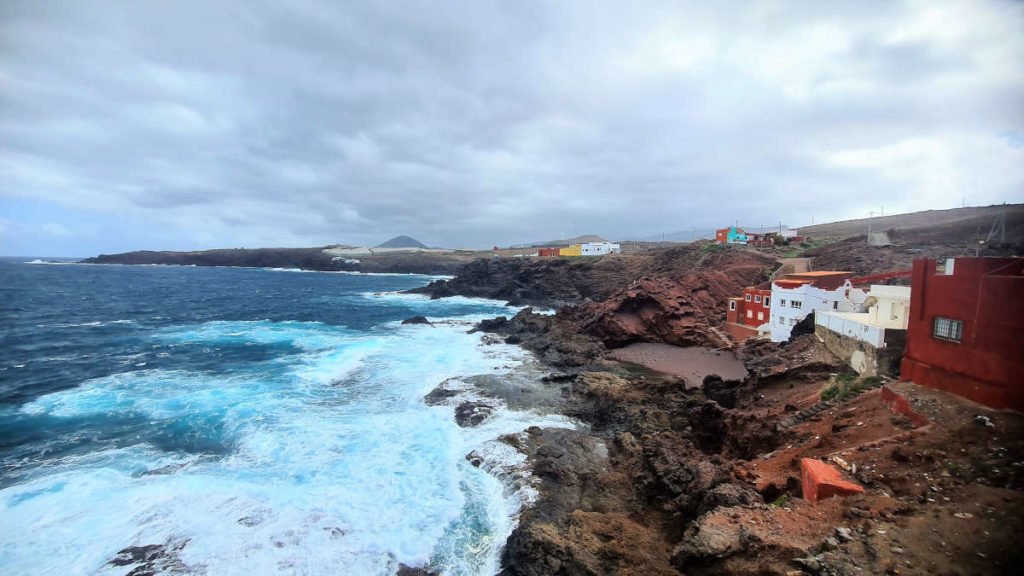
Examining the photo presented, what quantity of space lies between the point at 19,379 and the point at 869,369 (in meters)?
37.9

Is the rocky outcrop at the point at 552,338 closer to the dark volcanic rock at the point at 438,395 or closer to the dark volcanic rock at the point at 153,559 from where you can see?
the dark volcanic rock at the point at 438,395

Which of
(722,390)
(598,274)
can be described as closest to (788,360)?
(722,390)

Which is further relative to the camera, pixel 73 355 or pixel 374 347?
pixel 374 347

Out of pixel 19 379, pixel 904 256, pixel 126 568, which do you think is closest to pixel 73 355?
pixel 19 379

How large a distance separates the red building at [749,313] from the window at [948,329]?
1975 centimetres

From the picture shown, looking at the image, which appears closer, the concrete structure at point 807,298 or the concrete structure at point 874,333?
the concrete structure at point 874,333

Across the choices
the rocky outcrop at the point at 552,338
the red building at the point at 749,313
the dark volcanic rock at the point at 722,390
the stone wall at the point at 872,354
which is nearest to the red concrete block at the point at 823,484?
the stone wall at the point at 872,354

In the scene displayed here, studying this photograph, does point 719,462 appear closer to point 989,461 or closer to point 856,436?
point 856,436

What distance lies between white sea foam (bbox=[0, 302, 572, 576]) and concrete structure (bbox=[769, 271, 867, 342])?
16621mm

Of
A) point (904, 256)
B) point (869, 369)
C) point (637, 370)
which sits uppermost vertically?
point (904, 256)

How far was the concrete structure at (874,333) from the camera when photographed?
14305 millimetres

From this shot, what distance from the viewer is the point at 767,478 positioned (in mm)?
9711

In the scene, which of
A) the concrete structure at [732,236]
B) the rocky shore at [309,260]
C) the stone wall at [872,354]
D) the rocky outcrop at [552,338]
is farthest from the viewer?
the rocky shore at [309,260]

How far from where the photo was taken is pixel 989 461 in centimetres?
730
